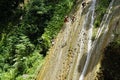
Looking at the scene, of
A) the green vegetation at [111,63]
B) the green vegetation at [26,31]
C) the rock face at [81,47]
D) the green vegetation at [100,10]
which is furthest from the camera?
the green vegetation at [26,31]

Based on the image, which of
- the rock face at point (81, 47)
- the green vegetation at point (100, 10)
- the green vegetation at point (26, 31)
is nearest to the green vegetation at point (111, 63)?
the rock face at point (81, 47)

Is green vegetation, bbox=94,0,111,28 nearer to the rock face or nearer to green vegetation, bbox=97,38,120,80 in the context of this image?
the rock face

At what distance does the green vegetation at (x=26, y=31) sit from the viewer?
1834cm

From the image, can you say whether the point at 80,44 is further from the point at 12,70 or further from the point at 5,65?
the point at 5,65

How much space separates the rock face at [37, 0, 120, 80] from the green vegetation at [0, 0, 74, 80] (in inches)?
130

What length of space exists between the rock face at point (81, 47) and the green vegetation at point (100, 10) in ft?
0.95

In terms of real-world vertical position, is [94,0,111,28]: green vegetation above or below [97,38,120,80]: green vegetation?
above

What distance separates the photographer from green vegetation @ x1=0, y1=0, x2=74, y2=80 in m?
18.3

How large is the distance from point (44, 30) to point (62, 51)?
738 cm

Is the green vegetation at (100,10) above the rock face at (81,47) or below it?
above

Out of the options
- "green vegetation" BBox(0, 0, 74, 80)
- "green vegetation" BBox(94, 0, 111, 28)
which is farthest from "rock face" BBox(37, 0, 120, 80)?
"green vegetation" BBox(0, 0, 74, 80)

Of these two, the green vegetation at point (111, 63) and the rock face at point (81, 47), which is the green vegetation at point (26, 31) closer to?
the rock face at point (81, 47)

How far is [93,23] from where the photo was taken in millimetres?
13070

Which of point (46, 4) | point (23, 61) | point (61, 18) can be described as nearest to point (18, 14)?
point (46, 4)
